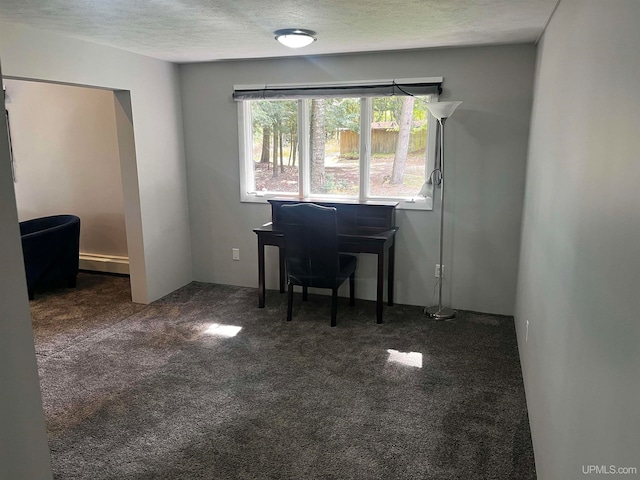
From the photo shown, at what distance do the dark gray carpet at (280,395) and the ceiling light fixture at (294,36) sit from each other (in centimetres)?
212

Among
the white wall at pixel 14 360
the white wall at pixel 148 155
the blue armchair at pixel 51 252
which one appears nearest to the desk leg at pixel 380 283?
the white wall at pixel 148 155

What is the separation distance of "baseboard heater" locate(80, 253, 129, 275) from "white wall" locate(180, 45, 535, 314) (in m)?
1.17

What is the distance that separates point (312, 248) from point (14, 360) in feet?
8.51

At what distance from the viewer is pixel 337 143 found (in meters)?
4.36

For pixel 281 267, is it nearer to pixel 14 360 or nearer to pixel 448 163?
pixel 448 163

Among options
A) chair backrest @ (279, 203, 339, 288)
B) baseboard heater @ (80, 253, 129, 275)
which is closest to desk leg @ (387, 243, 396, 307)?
chair backrest @ (279, 203, 339, 288)

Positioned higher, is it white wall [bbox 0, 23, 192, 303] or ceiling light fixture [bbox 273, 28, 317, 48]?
ceiling light fixture [bbox 273, 28, 317, 48]

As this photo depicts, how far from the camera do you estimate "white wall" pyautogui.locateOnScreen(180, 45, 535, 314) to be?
376 cm

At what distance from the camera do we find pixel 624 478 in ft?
3.11

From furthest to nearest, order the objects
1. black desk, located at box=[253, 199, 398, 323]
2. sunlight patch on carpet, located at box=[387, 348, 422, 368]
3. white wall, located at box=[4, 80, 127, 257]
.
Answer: white wall, located at box=[4, 80, 127, 257] → black desk, located at box=[253, 199, 398, 323] → sunlight patch on carpet, located at box=[387, 348, 422, 368]

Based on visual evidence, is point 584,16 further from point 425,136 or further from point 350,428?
point 425,136

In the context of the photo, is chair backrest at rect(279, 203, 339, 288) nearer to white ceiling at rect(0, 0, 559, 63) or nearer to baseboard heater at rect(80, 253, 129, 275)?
white ceiling at rect(0, 0, 559, 63)

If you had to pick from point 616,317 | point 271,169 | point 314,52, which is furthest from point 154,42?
point 616,317

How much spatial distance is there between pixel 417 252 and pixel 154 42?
8.82ft
